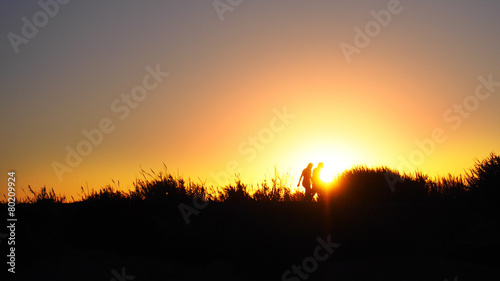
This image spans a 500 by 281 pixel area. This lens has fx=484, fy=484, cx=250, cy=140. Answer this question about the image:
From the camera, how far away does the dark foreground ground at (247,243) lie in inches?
365

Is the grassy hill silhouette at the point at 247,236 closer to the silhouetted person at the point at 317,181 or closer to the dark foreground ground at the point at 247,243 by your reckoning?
the dark foreground ground at the point at 247,243

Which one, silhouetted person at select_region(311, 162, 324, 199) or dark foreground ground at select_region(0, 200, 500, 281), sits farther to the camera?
silhouetted person at select_region(311, 162, 324, 199)

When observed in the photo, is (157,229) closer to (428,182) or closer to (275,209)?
(275,209)

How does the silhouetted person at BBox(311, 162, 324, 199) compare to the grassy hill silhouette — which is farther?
the silhouetted person at BBox(311, 162, 324, 199)

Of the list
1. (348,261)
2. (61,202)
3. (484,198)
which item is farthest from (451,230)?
(61,202)

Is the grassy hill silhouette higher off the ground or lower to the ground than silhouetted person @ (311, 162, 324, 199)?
lower

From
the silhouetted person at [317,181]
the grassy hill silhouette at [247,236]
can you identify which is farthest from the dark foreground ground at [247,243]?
the silhouetted person at [317,181]

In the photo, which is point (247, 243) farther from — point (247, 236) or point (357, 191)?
point (357, 191)

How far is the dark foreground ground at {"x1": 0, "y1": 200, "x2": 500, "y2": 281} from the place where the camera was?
927 cm

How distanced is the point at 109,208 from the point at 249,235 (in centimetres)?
407

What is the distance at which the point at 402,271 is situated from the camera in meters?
9.34

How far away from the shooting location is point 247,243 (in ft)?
32.8

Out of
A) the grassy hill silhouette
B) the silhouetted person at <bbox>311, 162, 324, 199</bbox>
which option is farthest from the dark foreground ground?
the silhouetted person at <bbox>311, 162, 324, 199</bbox>

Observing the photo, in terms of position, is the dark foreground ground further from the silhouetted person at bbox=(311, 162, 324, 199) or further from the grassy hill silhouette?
the silhouetted person at bbox=(311, 162, 324, 199)
